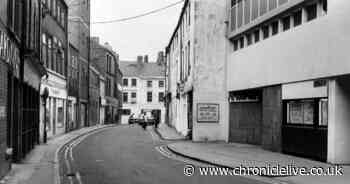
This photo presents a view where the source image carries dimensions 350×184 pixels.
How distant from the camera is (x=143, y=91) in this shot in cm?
9394

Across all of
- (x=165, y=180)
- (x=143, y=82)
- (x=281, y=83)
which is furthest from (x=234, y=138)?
(x=143, y=82)

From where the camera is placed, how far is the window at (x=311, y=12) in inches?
706

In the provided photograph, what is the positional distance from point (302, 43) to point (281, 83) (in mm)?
2289

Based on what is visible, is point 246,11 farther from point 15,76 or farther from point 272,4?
point 15,76

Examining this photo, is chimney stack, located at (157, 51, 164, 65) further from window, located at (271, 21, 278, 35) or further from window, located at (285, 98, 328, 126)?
window, located at (285, 98, 328, 126)

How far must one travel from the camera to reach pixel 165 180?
1250 cm

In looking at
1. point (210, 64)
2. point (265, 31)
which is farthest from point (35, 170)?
point (210, 64)

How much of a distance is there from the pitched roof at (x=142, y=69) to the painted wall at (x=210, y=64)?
2657 inches

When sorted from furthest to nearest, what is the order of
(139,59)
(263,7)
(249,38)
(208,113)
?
(139,59) < (208,113) < (249,38) < (263,7)

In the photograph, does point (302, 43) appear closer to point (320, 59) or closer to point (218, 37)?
point (320, 59)

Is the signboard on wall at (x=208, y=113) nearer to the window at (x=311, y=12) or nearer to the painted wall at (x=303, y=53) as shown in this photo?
the painted wall at (x=303, y=53)

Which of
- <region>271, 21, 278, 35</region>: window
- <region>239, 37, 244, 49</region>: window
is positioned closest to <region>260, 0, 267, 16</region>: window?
<region>271, 21, 278, 35</region>: window

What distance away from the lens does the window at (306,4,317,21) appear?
58.8 feet

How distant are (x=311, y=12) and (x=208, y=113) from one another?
10.5 m
